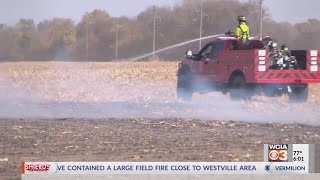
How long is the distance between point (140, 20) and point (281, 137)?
122 ft

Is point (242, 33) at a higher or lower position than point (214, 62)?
higher

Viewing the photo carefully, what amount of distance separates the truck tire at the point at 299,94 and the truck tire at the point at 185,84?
316cm

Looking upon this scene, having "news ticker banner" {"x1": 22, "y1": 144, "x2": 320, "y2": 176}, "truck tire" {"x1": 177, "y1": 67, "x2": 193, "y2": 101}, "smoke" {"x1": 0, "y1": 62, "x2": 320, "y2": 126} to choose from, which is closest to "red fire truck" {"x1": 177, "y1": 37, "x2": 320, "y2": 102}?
"smoke" {"x1": 0, "y1": 62, "x2": 320, "y2": 126}

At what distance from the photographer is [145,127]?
1205 centimetres

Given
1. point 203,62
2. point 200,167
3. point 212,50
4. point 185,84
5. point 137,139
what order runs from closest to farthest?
point 200,167 < point 137,139 < point 212,50 < point 203,62 < point 185,84

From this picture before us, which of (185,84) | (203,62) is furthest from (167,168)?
(185,84)

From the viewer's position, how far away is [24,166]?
7.08m

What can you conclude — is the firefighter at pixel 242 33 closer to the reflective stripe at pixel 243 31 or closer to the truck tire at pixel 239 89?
the reflective stripe at pixel 243 31

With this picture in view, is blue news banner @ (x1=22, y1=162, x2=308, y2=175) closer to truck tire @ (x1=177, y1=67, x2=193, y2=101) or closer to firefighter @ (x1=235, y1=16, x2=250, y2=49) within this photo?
firefighter @ (x1=235, y1=16, x2=250, y2=49)

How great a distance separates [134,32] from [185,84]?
97.1 ft

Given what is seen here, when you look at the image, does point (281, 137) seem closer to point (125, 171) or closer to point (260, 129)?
point (260, 129)

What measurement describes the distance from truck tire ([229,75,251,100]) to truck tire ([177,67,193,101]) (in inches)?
80.1

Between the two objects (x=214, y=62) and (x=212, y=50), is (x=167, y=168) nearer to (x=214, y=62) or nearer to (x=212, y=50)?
(x=214, y=62)

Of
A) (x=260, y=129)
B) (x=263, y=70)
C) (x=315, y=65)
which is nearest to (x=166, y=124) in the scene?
(x=260, y=129)
